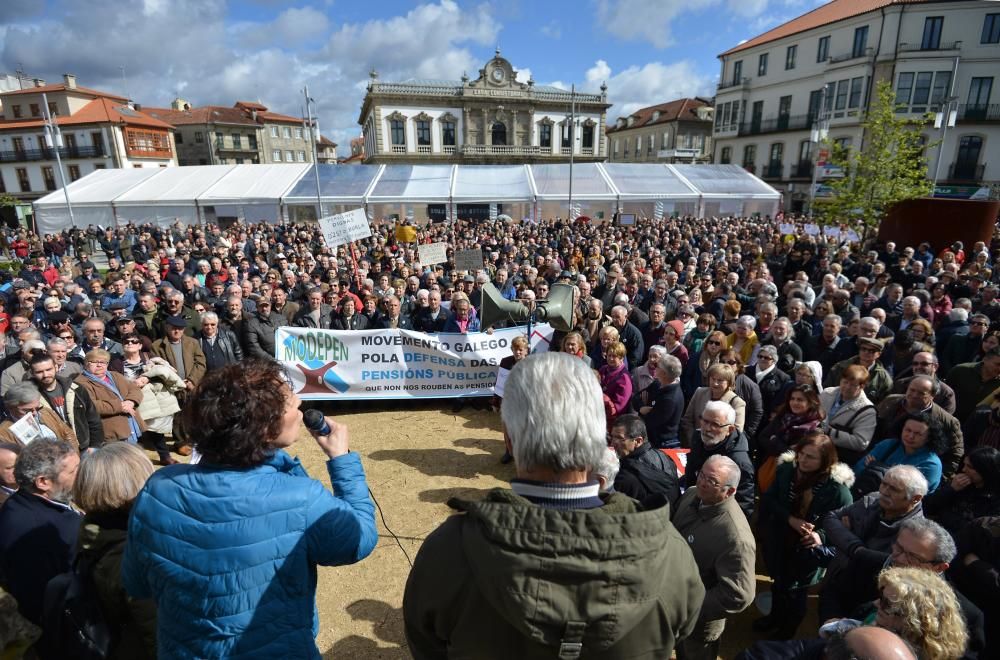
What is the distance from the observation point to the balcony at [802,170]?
124 feet

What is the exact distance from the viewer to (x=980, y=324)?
558 centimetres

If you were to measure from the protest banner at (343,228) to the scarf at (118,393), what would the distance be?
21.3ft

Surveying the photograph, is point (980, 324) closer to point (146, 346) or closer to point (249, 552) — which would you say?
point (249, 552)

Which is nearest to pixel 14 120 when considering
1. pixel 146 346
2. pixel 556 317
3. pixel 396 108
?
pixel 396 108

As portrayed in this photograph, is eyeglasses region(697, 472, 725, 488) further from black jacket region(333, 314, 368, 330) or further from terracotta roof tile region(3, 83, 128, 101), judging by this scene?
terracotta roof tile region(3, 83, 128, 101)

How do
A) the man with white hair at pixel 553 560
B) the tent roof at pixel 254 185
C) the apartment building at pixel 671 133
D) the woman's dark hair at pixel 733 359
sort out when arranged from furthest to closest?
the apartment building at pixel 671 133, the tent roof at pixel 254 185, the woman's dark hair at pixel 733 359, the man with white hair at pixel 553 560

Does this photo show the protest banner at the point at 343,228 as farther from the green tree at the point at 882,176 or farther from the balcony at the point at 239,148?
the balcony at the point at 239,148

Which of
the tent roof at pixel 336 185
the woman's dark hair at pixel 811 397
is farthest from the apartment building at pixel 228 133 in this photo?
the woman's dark hair at pixel 811 397

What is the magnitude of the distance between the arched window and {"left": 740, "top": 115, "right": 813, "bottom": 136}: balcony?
2085 centimetres

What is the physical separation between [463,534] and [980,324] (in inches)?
270

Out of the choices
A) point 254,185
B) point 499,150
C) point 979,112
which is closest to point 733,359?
point 254,185

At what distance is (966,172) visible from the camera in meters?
33.7

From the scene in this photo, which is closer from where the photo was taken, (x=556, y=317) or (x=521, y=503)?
(x=521, y=503)

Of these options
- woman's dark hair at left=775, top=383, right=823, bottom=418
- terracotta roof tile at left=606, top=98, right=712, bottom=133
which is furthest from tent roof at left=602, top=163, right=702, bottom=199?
terracotta roof tile at left=606, top=98, right=712, bottom=133
